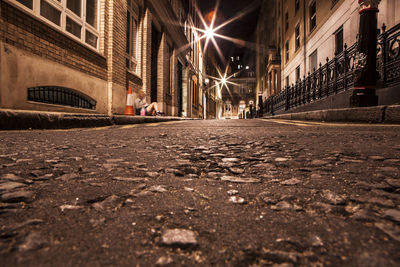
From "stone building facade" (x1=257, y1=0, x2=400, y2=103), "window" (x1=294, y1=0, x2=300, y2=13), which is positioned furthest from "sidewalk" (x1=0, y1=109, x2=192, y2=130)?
"window" (x1=294, y1=0, x2=300, y2=13)

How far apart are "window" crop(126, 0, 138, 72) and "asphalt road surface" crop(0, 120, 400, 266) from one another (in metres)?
9.34

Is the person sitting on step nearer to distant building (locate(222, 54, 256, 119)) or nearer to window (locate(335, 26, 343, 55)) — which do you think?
window (locate(335, 26, 343, 55))

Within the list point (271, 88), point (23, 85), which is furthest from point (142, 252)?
point (271, 88)

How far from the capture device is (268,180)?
1123mm

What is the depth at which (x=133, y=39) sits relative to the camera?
1046cm

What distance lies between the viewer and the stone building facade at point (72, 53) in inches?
174

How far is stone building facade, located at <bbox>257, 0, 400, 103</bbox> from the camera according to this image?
9602mm

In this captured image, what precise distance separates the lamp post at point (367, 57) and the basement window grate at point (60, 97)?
6.81 m

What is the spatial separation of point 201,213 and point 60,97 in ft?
20.7

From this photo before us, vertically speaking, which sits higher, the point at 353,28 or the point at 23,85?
the point at 353,28

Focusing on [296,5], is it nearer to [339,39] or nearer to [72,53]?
[339,39]

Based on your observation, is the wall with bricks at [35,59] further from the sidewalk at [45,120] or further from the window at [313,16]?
the window at [313,16]

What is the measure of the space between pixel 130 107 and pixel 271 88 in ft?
61.3

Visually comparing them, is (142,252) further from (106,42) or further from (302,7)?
(302,7)
